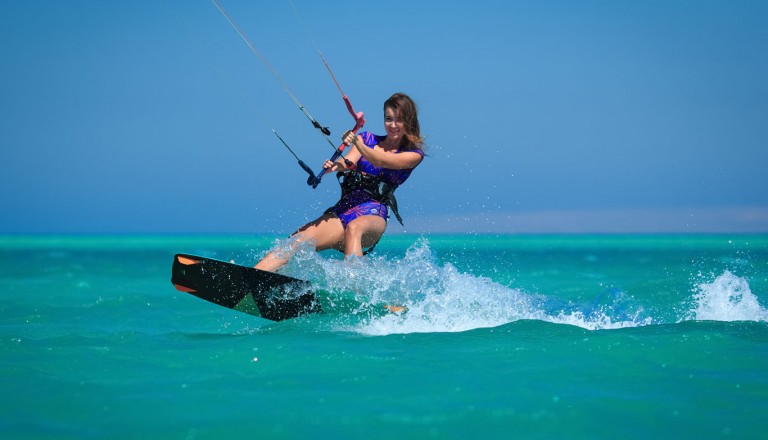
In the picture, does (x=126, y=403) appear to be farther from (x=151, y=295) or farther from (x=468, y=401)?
(x=151, y=295)

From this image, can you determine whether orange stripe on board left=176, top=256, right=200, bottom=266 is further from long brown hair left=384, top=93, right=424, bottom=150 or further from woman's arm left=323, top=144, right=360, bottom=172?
long brown hair left=384, top=93, right=424, bottom=150

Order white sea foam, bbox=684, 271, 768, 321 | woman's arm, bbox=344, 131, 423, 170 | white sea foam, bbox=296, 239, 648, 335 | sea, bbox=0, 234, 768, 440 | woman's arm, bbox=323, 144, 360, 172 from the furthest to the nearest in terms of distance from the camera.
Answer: white sea foam, bbox=684, 271, 768, 321 → white sea foam, bbox=296, 239, 648, 335 → woman's arm, bbox=323, 144, 360, 172 → woman's arm, bbox=344, 131, 423, 170 → sea, bbox=0, 234, 768, 440

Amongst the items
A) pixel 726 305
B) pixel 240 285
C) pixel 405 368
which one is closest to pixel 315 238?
pixel 240 285

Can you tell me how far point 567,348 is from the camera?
5047mm

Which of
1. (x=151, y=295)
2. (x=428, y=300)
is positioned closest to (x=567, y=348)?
(x=428, y=300)

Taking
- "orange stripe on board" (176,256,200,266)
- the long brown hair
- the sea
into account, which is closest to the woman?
the long brown hair

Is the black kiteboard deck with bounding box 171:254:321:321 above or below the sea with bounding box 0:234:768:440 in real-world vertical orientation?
above

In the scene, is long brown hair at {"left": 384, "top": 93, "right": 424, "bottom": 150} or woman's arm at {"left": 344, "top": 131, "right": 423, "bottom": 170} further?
long brown hair at {"left": 384, "top": 93, "right": 424, "bottom": 150}

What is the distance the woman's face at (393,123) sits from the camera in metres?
5.95

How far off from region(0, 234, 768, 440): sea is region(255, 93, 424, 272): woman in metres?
0.15

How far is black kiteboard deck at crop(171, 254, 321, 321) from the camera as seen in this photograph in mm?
5766

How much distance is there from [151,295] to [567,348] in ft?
25.3

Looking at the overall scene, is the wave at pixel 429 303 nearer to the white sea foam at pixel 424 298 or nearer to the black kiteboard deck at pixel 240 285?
the white sea foam at pixel 424 298

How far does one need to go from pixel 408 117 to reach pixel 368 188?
0.62 metres
